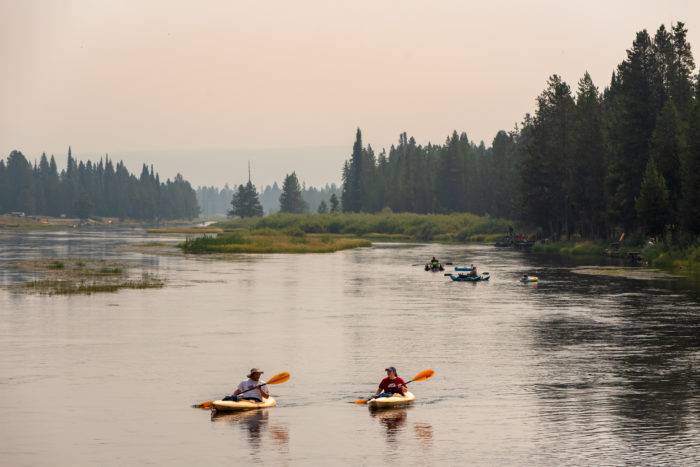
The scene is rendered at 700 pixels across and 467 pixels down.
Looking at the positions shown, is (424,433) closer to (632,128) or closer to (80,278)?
(80,278)

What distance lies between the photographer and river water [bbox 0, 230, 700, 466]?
31328 mm

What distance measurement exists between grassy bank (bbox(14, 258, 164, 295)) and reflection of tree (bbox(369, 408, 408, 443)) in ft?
148

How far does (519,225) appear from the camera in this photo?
18962 cm

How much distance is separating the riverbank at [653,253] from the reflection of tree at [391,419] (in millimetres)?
65442

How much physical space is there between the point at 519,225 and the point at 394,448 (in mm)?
161130

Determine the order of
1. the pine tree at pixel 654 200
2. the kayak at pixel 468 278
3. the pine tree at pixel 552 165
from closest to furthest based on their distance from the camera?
the kayak at pixel 468 278
the pine tree at pixel 654 200
the pine tree at pixel 552 165

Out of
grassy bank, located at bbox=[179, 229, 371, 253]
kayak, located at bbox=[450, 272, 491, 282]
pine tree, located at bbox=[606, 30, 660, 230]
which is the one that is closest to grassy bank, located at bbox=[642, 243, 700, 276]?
pine tree, located at bbox=[606, 30, 660, 230]

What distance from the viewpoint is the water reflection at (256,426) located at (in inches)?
1262

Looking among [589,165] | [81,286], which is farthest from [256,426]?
[589,165]

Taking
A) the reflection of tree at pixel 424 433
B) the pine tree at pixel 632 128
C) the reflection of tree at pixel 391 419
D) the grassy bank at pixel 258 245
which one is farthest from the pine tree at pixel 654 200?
the reflection of tree at pixel 424 433

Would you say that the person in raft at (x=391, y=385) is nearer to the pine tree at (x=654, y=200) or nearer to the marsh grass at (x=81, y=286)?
the marsh grass at (x=81, y=286)

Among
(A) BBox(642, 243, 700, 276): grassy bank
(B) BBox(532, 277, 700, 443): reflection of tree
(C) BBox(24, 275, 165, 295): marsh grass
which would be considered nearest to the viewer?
(B) BBox(532, 277, 700, 443): reflection of tree

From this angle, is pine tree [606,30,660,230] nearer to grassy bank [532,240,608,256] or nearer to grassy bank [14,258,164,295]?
grassy bank [532,240,608,256]

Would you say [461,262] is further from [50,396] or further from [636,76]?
[50,396]
